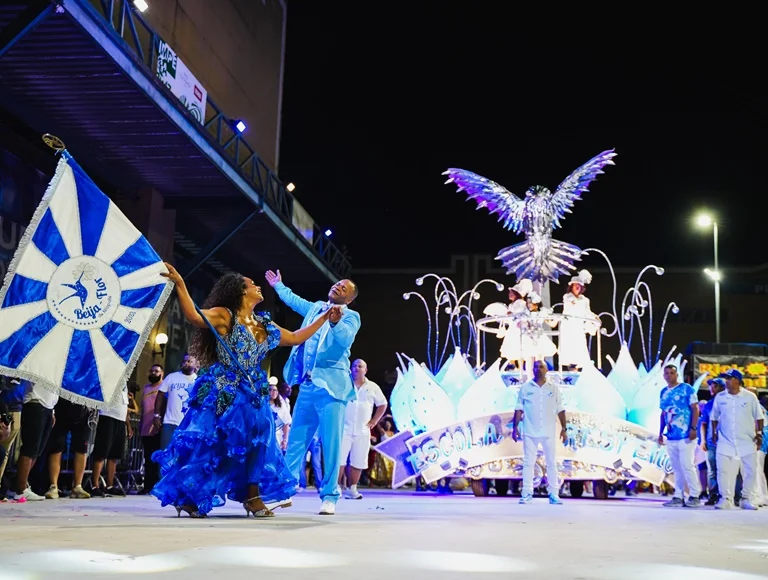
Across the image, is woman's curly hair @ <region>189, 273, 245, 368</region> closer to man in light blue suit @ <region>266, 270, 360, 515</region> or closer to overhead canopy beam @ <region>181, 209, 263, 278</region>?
man in light blue suit @ <region>266, 270, 360, 515</region>

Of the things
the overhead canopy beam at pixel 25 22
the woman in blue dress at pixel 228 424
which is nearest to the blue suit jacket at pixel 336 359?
the woman in blue dress at pixel 228 424

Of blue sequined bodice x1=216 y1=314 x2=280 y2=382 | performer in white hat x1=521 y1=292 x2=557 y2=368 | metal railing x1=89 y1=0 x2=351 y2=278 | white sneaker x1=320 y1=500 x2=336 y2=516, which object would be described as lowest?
white sneaker x1=320 y1=500 x2=336 y2=516

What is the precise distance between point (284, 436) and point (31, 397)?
17.5ft

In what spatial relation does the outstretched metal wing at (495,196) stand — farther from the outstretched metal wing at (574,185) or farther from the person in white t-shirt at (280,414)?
the person in white t-shirt at (280,414)

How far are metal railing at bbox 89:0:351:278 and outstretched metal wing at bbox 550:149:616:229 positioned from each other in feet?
16.6

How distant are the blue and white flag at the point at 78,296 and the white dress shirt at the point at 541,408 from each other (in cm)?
589

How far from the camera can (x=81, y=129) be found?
40.8 ft

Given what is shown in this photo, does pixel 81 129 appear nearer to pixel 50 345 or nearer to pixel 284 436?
pixel 284 436

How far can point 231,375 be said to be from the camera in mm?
5746

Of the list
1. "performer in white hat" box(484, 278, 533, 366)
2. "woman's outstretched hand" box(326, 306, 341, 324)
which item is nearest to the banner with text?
"performer in white hat" box(484, 278, 533, 366)

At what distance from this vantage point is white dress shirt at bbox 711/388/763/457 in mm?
10500

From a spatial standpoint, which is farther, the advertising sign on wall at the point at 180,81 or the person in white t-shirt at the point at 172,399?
the advertising sign on wall at the point at 180,81

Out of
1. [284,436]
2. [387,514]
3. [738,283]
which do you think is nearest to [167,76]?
[284,436]

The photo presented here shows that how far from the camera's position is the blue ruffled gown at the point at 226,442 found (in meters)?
5.60
